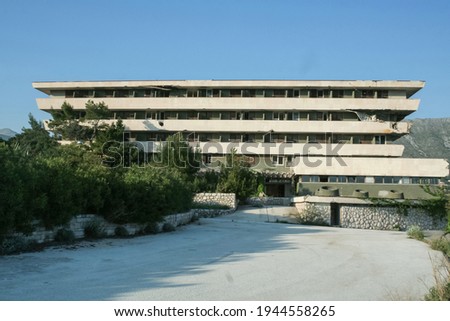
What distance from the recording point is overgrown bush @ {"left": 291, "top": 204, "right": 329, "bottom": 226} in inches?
1414

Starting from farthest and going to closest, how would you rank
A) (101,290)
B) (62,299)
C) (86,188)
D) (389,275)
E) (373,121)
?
1. (373,121)
2. (86,188)
3. (389,275)
4. (101,290)
5. (62,299)

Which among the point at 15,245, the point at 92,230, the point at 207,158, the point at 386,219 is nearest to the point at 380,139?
the point at 207,158

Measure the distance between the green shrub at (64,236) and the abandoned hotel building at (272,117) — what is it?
4233 centimetres

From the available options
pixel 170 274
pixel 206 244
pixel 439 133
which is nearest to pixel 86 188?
pixel 206 244

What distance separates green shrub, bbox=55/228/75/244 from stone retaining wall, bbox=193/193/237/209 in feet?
83.3

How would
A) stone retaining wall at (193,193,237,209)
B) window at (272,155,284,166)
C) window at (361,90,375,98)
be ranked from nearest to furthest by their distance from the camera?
1. stone retaining wall at (193,193,237,209)
2. window at (272,155,284,166)
3. window at (361,90,375,98)

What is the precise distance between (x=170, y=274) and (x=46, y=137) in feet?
175

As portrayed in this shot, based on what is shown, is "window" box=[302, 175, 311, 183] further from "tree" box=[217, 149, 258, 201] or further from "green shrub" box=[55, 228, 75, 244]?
"green shrub" box=[55, 228, 75, 244]

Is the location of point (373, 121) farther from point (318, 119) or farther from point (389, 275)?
point (389, 275)

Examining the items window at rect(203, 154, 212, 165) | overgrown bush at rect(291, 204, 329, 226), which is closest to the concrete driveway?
overgrown bush at rect(291, 204, 329, 226)

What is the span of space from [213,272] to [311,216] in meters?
25.9

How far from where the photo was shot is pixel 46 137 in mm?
60250

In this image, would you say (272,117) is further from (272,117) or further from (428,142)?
(428,142)

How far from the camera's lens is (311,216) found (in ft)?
120
